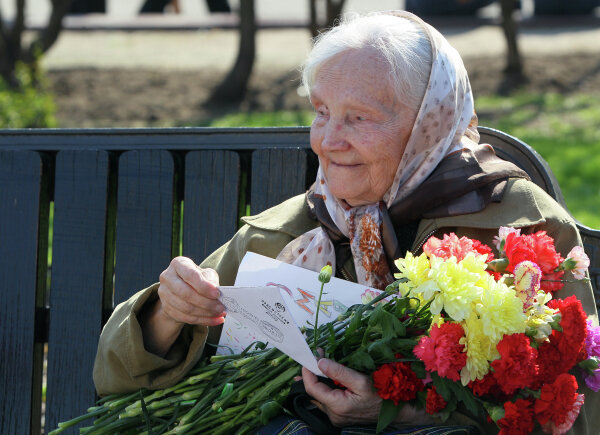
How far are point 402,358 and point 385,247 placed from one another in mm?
537

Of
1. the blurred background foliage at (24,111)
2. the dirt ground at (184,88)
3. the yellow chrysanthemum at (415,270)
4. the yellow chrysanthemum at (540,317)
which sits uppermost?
the yellow chrysanthemum at (415,270)

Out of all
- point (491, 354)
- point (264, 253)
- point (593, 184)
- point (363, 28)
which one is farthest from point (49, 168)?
point (593, 184)

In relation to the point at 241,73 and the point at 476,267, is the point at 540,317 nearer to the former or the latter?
the point at 476,267

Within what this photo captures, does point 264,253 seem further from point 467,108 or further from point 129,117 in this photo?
point 129,117

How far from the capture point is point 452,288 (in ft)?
6.63

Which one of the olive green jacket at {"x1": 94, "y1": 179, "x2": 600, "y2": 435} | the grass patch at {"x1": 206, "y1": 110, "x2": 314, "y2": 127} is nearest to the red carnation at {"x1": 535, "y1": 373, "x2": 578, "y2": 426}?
the olive green jacket at {"x1": 94, "y1": 179, "x2": 600, "y2": 435}

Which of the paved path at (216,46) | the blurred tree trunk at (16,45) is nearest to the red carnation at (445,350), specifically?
the blurred tree trunk at (16,45)

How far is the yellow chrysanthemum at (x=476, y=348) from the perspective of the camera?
2061 mm

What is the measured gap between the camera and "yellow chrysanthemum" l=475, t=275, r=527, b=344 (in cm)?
202

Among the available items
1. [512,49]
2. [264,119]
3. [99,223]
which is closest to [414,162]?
[99,223]

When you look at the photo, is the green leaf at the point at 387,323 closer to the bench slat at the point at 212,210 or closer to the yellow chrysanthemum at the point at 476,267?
the yellow chrysanthemum at the point at 476,267

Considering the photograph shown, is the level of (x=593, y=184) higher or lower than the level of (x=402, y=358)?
lower

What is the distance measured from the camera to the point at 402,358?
7.32 ft

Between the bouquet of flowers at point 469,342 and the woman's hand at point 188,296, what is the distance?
20cm
